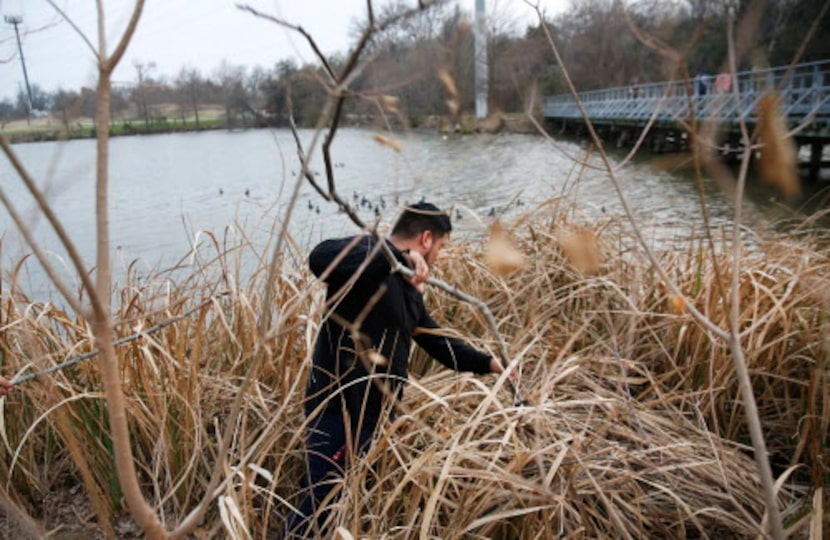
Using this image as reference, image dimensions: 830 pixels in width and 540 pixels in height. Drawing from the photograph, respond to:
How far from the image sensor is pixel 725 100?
1.60 meters

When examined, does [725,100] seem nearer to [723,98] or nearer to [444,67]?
[723,98]

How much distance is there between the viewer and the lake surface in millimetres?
5101

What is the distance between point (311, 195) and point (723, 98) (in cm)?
1040

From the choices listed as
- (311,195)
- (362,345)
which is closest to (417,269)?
(362,345)

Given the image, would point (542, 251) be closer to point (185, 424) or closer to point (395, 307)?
point (395, 307)

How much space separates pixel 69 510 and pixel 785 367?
103 inches

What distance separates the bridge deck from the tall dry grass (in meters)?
0.44

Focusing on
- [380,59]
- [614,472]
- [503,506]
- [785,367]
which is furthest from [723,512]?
[380,59]

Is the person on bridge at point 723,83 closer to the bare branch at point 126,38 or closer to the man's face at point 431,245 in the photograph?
the man's face at point 431,245

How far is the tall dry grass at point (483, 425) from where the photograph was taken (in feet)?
5.78

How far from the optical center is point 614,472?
189 centimetres

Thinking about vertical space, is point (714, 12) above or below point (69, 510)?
above

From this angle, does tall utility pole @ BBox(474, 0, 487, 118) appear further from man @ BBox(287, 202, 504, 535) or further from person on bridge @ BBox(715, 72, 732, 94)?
person on bridge @ BBox(715, 72, 732, 94)

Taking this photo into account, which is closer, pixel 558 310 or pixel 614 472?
pixel 614 472
